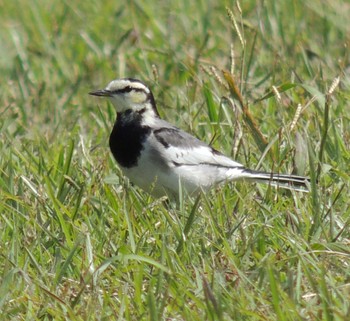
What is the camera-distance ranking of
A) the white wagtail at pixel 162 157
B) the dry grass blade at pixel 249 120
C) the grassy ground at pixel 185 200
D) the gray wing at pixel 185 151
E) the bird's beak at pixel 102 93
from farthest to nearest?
the bird's beak at pixel 102 93 < the dry grass blade at pixel 249 120 < the gray wing at pixel 185 151 < the white wagtail at pixel 162 157 < the grassy ground at pixel 185 200

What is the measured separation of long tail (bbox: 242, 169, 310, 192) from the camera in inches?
215

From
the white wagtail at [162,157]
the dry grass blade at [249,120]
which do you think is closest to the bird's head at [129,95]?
the white wagtail at [162,157]

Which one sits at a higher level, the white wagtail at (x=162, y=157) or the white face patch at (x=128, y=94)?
the white face patch at (x=128, y=94)

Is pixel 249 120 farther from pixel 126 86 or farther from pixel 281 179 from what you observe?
pixel 126 86

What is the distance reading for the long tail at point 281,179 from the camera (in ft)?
17.9

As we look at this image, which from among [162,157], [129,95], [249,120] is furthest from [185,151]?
[129,95]

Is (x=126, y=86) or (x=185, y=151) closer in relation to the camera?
(x=185, y=151)

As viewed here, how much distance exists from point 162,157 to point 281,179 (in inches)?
26.8

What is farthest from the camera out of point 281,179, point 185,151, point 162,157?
point 185,151

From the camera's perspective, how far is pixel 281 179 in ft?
18.4

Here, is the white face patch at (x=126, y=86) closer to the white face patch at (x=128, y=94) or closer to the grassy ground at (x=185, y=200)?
the white face patch at (x=128, y=94)

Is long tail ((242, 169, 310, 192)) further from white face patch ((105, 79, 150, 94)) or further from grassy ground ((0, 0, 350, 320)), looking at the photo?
white face patch ((105, 79, 150, 94))

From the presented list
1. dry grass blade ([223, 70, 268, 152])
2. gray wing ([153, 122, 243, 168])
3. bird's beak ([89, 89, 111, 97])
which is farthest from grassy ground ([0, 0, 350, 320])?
bird's beak ([89, 89, 111, 97])

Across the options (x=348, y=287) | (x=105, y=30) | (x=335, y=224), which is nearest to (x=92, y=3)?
(x=105, y=30)
